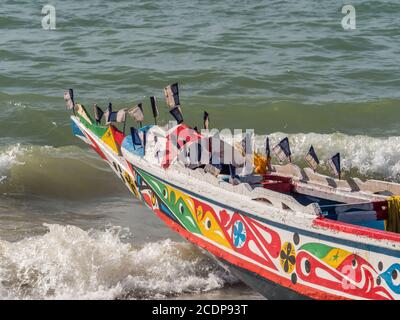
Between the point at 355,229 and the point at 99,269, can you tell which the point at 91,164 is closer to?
the point at 99,269

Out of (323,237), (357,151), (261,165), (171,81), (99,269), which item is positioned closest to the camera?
(323,237)

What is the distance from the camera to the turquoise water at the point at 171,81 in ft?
38.4

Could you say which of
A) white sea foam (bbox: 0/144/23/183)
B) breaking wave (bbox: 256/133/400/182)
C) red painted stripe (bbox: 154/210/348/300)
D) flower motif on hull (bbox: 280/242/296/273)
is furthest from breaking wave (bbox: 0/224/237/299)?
breaking wave (bbox: 256/133/400/182)

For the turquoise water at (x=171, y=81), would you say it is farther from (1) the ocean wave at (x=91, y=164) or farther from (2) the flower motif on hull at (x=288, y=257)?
(2) the flower motif on hull at (x=288, y=257)

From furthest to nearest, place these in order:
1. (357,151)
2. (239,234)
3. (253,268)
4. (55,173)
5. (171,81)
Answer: (171,81) < (357,151) < (55,173) < (239,234) < (253,268)

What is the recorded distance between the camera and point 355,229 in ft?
22.9

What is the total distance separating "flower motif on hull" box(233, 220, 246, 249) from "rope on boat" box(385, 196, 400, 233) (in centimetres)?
134

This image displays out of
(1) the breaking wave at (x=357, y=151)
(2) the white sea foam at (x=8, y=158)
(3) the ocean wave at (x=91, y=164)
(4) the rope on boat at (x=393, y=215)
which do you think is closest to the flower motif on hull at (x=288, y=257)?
(4) the rope on boat at (x=393, y=215)

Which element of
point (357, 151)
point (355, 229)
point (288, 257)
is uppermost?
point (355, 229)

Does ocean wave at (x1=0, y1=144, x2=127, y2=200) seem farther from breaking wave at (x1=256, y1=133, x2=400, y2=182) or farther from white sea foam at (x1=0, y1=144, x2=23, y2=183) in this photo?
breaking wave at (x1=256, y1=133, x2=400, y2=182)

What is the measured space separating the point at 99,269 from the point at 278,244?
2.38 metres

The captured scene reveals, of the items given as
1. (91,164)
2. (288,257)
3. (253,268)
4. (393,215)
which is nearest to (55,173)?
(91,164)

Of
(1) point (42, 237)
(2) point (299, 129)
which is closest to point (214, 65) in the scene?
(2) point (299, 129)

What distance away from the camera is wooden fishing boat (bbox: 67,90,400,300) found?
7.04 metres
